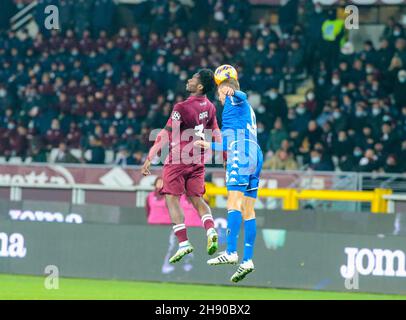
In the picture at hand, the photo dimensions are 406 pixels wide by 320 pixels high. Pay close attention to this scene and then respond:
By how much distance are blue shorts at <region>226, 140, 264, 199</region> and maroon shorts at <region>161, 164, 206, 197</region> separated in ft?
1.93

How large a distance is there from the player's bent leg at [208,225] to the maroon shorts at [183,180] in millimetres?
111

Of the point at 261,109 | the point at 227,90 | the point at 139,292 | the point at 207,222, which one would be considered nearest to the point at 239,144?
the point at 227,90

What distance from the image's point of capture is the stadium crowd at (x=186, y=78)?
1051 inches

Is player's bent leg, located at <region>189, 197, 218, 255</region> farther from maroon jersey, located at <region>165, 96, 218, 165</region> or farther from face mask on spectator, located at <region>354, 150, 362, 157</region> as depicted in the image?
face mask on spectator, located at <region>354, 150, 362, 157</region>

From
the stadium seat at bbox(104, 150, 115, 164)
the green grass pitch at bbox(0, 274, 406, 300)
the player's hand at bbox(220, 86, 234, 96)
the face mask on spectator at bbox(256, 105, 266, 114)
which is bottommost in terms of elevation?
the green grass pitch at bbox(0, 274, 406, 300)

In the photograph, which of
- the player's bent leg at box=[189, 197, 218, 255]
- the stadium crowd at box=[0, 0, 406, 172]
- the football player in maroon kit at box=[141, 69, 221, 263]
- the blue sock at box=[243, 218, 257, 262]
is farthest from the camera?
the stadium crowd at box=[0, 0, 406, 172]

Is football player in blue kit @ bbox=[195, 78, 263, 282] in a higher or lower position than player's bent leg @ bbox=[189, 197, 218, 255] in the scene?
higher

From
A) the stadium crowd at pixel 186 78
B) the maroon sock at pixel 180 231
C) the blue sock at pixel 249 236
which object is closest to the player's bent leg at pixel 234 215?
the blue sock at pixel 249 236

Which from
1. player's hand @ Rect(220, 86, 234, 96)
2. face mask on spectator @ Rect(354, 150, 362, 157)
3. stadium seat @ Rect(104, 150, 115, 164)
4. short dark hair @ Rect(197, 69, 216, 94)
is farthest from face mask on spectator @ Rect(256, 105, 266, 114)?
player's hand @ Rect(220, 86, 234, 96)

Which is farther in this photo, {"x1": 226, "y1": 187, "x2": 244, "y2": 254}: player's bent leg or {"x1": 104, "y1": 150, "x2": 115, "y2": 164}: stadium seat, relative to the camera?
{"x1": 104, "y1": 150, "x2": 115, "y2": 164}: stadium seat

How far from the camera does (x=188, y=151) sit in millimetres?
14453

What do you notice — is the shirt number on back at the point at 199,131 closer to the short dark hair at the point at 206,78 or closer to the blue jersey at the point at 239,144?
the blue jersey at the point at 239,144

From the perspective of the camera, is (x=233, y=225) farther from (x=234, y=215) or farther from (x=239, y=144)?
(x=239, y=144)

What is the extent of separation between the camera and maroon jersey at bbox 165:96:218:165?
46.2 feet
